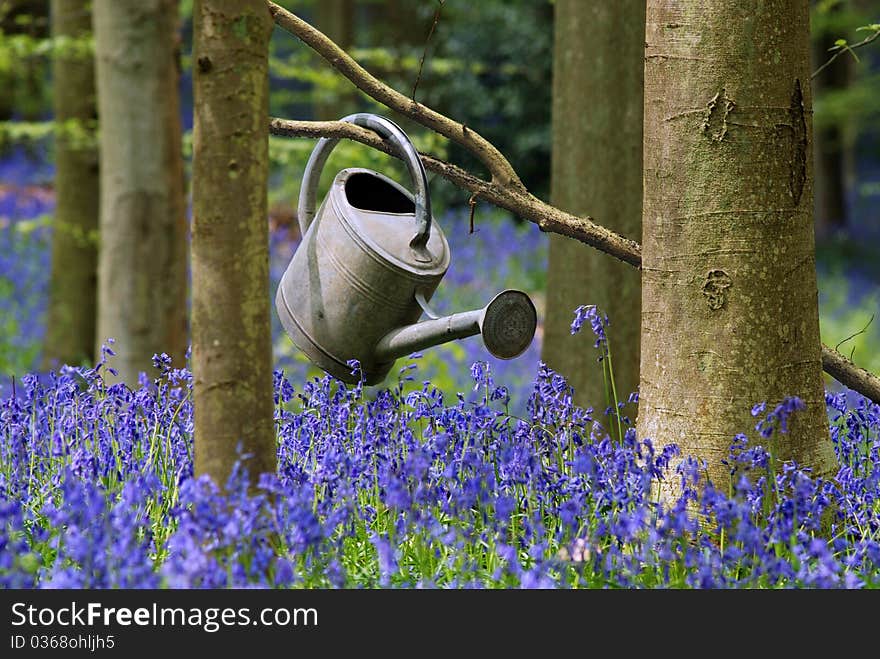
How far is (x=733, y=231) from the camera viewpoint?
287cm

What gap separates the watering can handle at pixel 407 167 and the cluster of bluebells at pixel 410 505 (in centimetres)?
43

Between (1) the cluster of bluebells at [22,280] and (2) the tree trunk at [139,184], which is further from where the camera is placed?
(1) the cluster of bluebells at [22,280]

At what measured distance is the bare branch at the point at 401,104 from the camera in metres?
3.31

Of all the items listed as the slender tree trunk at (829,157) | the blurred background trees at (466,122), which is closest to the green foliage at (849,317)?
the blurred background trees at (466,122)

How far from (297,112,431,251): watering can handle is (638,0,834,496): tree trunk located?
2.16 feet

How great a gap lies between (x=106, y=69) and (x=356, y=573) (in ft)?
13.8

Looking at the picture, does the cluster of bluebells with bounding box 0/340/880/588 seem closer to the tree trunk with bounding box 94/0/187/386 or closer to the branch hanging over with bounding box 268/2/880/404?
the branch hanging over with bounding box 268/2/880/404

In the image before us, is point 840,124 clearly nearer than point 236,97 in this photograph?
No

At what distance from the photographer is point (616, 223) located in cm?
512

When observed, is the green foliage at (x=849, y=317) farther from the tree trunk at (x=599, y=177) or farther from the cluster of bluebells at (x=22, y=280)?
the cluster of bluebells at (x=22, y=280)

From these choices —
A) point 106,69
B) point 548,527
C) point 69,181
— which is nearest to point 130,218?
point 106,69

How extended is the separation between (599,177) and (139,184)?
249 centimetres

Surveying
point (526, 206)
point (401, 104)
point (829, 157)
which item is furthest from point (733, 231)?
point (829, 157)
